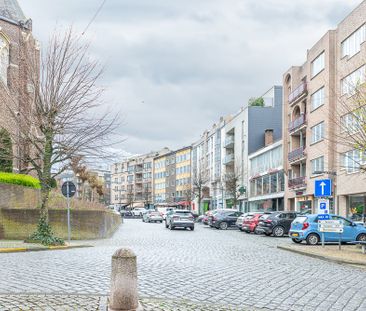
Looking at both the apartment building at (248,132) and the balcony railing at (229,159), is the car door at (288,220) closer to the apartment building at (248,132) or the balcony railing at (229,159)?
the apartment building at (248,132)

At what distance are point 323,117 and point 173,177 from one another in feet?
266

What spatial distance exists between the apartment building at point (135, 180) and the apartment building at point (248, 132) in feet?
200

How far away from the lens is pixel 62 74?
23047 mm

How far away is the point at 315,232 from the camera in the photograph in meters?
25.1

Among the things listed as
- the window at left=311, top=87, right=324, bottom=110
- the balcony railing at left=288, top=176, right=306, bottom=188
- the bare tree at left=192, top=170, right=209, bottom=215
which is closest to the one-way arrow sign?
the window at left=311, top=87, right=324, bottom=110

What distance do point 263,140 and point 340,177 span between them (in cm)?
3236

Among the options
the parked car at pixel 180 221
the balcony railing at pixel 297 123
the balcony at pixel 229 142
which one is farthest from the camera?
the balcony at pixel 229 142

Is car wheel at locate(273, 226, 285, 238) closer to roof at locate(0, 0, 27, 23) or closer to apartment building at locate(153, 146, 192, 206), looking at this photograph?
roof at locate(0, 0, 27, 23)

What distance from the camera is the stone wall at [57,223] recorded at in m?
24.8

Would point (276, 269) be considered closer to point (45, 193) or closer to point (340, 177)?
point (45, 193)

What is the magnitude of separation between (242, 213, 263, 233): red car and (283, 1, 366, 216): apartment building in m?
5.57

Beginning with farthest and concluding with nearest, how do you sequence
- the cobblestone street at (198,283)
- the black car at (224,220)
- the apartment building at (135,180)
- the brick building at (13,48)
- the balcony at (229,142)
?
1. the apartment building at (135,180)
2. the balcony at (229,142)
3. the black car at (224,220)
4. the brick building at (13,48)
5. the cobblestone street at (198,283)

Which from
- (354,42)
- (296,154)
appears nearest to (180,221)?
(296,154)

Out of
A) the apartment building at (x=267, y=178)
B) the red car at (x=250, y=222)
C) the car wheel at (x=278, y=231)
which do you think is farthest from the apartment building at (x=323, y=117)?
the red car at (x=250, y=222)
